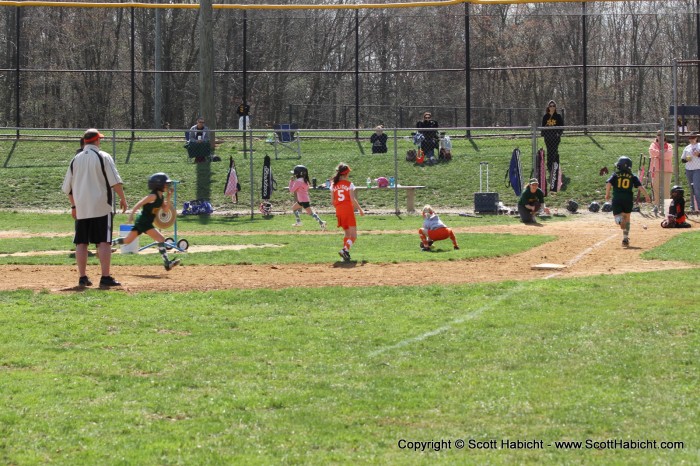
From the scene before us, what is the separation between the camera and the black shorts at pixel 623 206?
1862 cm

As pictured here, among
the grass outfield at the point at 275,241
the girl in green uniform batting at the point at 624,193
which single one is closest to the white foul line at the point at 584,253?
the girl in green uniform batting at the point at 624,193

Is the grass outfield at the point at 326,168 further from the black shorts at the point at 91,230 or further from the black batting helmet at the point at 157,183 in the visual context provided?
the black shorts at the point at 91,230

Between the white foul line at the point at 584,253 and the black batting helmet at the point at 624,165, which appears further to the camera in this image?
the black batting helmet at the point at 624,165

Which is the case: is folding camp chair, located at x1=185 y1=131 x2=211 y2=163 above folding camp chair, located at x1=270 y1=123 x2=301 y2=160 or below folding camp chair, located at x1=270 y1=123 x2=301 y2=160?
below

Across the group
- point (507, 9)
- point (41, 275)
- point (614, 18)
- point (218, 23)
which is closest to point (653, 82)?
point (614, 18)

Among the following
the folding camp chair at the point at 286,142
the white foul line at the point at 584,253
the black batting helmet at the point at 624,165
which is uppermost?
the folding camp chair at the point at 286,142

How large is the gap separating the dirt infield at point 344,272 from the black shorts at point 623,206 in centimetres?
69

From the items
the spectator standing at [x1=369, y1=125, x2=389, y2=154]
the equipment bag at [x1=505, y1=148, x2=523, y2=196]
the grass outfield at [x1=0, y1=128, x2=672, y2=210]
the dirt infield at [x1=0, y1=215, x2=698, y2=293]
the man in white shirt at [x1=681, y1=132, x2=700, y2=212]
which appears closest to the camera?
the dirt infield at [x1=0, y1=215, x2=698, y2=293]

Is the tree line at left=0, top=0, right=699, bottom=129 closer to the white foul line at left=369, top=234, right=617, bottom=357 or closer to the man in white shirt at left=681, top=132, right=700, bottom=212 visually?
the man in white shirt at left=681, top=132, right=700, bottom=212

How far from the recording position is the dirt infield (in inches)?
543

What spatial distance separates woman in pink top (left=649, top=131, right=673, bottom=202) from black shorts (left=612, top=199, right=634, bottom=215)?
7.08 m

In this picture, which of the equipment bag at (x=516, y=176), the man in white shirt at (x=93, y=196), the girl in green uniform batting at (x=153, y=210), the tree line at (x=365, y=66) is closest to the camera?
the man in white shirt at (x=93, y=196)

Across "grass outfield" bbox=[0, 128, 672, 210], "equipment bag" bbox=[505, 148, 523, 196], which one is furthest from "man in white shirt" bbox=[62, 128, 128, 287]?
"equipment bag" bbox=[505, 148, 523, 196]

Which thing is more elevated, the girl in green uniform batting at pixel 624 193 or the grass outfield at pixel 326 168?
the grass outfield at pixel 326 168
